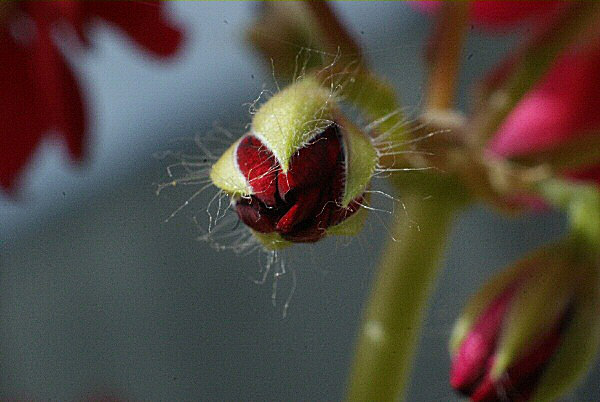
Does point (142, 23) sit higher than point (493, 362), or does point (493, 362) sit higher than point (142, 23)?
point (142, 23)

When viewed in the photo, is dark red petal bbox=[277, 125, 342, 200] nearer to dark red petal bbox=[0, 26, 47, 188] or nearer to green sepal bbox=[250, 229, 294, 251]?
green sepal bbox=[250, 229, 294, 251]

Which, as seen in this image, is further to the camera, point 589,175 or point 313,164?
point 589,175

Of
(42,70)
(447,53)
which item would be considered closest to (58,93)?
(42,70)

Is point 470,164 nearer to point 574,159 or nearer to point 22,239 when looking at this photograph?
point 574,159

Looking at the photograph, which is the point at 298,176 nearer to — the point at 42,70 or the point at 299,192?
the point at 299,192

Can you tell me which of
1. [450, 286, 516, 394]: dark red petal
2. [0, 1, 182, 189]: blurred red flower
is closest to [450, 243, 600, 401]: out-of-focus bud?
[450, 286, 516, 394]: dark red petal

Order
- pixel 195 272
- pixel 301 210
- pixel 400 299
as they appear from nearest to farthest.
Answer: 1. pixel 301 210
2. pixel 400 299
3. pixel 195 272

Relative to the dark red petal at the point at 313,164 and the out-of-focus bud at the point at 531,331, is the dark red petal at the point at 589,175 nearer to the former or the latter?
the out-of-focus bud at the point at 531,331
